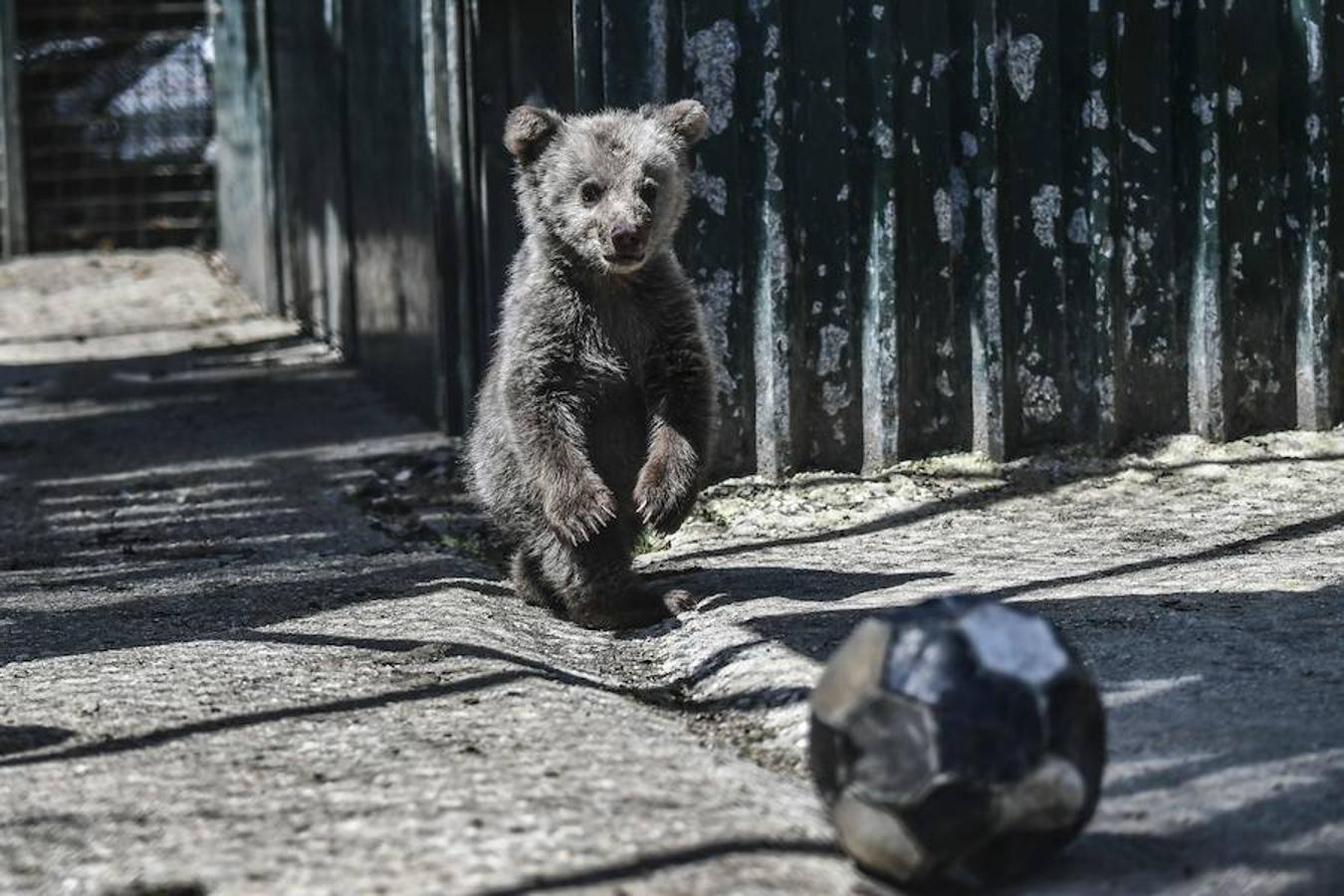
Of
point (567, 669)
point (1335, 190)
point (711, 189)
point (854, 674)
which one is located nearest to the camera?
point (854, 674)

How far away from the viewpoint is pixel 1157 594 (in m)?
5.22

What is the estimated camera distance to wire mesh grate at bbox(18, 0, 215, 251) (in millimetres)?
18297

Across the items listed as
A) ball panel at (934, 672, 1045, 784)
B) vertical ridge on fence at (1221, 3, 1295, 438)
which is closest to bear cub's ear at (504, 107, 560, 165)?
vertical ridge on fence at (1221, 3, 1295, 438)

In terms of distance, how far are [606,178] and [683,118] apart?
0.33 m

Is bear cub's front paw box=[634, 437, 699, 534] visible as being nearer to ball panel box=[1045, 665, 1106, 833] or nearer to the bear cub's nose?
the bear cub's nose

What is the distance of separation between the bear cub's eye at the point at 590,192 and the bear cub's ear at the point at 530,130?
0.84 feet

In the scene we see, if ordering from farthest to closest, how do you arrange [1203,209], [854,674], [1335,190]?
[1335,190] → [1203,209] → [854,674]

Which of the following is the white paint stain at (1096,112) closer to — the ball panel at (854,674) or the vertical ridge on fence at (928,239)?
the vertical ridge on fence at (928,239)

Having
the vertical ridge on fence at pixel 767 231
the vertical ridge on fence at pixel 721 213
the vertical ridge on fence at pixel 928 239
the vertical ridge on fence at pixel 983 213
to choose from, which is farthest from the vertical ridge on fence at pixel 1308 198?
the vertical ridge on fence at pixel 721 213

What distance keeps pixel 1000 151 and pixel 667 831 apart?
427cm

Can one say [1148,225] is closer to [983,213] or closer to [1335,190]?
[983,213]

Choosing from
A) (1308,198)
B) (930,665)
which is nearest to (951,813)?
(930,665)

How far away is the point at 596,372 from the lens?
5.88 m

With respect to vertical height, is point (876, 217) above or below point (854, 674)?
above
